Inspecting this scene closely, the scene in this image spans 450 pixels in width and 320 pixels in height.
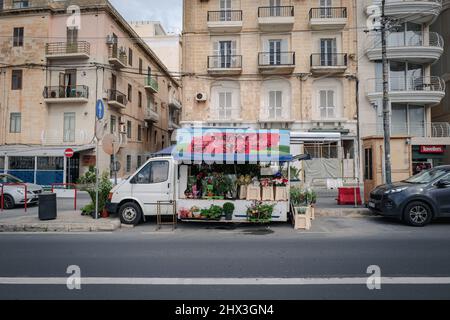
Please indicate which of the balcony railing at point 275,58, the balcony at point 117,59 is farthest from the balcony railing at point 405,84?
the balcony at point 117,59

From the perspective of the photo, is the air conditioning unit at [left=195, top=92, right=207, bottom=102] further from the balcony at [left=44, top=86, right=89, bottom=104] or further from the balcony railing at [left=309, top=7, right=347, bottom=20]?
the balcony railing at [left=309, top=7, right=347, bottom=20]

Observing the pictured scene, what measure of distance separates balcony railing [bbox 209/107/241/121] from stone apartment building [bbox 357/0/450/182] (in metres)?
9.20

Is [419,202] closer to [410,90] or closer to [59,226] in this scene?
[59,226]

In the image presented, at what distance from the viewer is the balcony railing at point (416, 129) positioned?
24094mm

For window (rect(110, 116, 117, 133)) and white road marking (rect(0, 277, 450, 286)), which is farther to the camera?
window (rect(110, 116, 117, 133))

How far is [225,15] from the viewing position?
25.3 m

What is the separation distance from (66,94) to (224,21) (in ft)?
44.7

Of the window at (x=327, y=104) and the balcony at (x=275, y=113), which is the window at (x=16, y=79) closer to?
the balcony at (x=275, y=113)

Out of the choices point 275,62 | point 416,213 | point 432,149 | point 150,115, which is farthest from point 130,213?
point 150,115

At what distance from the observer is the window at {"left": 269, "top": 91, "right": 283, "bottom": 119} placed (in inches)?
996

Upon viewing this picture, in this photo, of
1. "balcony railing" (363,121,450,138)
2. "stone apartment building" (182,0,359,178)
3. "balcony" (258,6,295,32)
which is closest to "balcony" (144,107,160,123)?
"stone apartment building" (182,0,359,178)

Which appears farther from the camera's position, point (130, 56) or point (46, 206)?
point (130, 56)

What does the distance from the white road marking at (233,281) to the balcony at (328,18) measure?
22.8 meters

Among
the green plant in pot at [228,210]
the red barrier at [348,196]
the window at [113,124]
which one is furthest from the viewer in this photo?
the window at [113,124]
